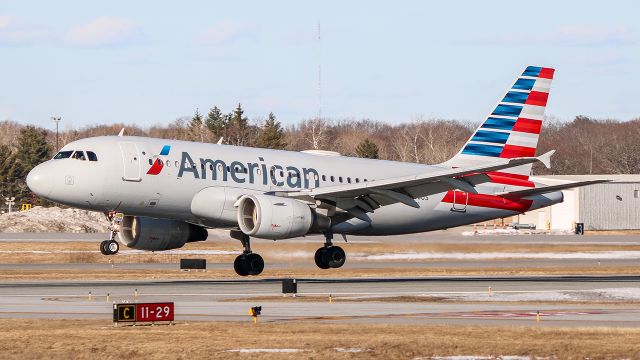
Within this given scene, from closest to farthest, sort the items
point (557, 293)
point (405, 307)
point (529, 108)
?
point (405, 307) < point (557, 293) < point (529, 108)

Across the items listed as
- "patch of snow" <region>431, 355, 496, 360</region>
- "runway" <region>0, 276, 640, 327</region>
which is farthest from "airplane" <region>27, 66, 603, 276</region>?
"patch of snow" <region>431, 355, 496, 360</region>

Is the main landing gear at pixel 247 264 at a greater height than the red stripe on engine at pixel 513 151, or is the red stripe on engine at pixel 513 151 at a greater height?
the red stripe on engine at pixel 513 151

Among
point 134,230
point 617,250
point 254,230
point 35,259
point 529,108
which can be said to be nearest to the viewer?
point 254,230

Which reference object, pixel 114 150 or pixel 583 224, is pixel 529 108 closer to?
pixel 114 150

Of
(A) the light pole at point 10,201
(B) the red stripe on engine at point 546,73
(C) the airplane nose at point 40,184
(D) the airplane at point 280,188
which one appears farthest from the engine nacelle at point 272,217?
(A) the light pole at point 10,201

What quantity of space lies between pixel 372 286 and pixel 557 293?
8.19m

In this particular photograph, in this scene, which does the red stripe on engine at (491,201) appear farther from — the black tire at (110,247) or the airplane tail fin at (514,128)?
the black tire at (110,247)

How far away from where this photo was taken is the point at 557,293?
4597 centimetres

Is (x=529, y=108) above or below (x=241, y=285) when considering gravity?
above

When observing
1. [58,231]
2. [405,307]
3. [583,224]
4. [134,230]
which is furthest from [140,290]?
[583,224]

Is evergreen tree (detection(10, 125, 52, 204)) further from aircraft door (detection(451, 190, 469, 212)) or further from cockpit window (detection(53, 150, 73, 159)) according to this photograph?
cockpit window (detection(53, 150, 73, 159))

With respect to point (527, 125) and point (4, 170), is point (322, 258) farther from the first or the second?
point (4, 170)

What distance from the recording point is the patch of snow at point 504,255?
62.8 metres

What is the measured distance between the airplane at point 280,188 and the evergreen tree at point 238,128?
118833 millimetres
